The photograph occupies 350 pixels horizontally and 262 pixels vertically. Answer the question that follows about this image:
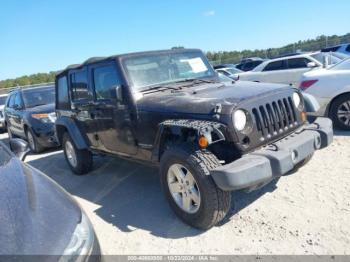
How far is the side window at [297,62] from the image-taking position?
10.8 metres

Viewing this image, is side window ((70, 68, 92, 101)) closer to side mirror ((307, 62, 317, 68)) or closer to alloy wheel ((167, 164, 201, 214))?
alloy wheel ((167, 164, 201, 214))

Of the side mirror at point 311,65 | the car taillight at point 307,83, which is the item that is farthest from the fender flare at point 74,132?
the side mirror at point 311,65

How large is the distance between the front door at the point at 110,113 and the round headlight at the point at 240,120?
5.09 feet

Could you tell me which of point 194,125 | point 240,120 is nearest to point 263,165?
point 240,120

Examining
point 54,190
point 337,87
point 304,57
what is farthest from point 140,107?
point 304,57

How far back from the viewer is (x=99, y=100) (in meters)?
4.84

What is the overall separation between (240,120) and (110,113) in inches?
80.4

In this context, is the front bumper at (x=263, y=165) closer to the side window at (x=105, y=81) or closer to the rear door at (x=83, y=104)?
the side window at (x=105, y=81)

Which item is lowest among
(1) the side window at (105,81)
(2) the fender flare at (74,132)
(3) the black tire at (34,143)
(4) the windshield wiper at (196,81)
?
(3) the black tire at (34,143)

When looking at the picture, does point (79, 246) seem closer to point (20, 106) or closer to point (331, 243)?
point (331, 243)

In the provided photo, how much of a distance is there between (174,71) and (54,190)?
2659mm

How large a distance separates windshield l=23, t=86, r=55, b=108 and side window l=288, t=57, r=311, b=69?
7.61 meters

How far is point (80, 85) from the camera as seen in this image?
5395 mm

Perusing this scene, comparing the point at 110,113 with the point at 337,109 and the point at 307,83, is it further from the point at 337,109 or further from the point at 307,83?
the point at 337,109
